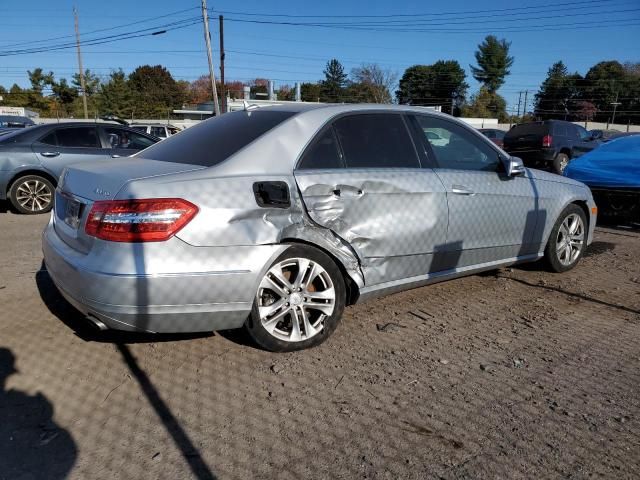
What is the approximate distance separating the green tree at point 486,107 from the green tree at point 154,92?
39.5 m

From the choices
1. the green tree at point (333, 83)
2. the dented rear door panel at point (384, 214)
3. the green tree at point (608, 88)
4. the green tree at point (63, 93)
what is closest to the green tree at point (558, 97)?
the green tree at point (608, 88)

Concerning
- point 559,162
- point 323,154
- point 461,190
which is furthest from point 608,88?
point 323,154

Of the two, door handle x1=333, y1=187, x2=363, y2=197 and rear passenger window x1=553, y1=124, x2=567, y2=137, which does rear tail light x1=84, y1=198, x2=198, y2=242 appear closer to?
door handle x1=333, y1=187, x2=363, y2=197

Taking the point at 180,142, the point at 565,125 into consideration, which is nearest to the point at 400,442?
the point at 180,142

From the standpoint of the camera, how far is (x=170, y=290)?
284 cm

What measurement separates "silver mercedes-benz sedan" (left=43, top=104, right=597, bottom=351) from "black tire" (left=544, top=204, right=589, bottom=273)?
27.7 inches

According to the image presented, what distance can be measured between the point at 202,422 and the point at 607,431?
198cm

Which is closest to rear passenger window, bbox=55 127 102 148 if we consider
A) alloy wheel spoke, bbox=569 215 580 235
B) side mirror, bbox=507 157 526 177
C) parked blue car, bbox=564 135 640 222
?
side mirror, bbox=507 157 526 177

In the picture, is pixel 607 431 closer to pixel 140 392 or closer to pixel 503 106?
pixel 140 392

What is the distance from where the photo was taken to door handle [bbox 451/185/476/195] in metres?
4.06

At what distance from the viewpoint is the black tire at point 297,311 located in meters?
3.22

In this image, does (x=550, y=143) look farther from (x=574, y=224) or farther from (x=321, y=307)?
(x=321, y=307)

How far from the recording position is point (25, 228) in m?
7.30

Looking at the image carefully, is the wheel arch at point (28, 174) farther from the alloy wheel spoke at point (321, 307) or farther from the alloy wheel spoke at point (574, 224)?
the alloy wheel spoke at point (574, 224)
